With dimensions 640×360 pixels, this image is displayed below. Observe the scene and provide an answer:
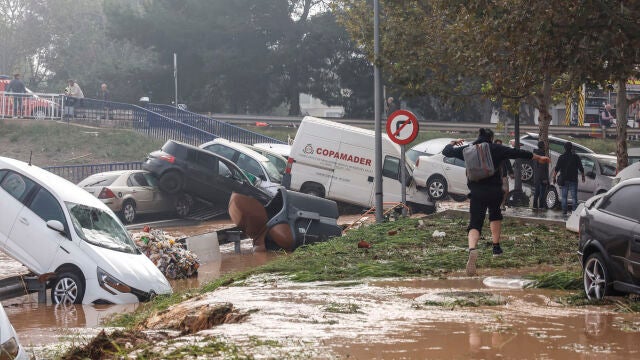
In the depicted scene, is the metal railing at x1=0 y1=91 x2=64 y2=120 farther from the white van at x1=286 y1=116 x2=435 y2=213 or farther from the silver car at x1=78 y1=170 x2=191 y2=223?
the white van at x1=286 y1=116 x2=435 y2=213

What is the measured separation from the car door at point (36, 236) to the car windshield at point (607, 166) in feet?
58.3

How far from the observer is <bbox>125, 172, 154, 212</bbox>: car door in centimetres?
2577

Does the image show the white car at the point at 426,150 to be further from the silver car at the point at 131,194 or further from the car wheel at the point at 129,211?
Result: the car wheel at the point at 129,211

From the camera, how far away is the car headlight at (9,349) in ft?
23.6

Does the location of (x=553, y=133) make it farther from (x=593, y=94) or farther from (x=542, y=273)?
(x=542, y=273)

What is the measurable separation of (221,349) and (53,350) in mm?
1957

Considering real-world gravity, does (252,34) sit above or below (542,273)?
above

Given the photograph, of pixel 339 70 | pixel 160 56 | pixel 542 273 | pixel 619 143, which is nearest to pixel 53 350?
pixel 542 273

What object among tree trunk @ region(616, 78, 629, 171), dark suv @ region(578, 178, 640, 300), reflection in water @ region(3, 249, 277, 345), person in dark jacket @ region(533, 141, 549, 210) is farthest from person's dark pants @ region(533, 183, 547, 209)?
dark suv @ region(578, 178, 640, 300)

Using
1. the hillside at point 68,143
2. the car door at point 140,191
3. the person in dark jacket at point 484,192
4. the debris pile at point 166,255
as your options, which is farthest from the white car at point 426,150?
the person in dark jacket at point 484,192

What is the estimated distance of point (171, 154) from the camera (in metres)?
26.4

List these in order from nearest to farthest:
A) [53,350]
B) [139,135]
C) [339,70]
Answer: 1. [53,350]
2. [139,135]
3. [339,70]

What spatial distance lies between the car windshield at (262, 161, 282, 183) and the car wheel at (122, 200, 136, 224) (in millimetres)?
4077

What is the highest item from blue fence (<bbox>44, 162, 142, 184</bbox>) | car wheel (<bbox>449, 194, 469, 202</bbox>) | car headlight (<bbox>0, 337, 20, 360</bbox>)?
car headlight (<bbox>0, 337, 20, 360</bbox>)
